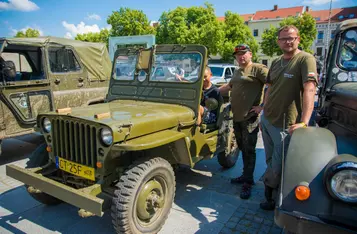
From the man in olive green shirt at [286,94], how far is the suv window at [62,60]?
4.51 metres

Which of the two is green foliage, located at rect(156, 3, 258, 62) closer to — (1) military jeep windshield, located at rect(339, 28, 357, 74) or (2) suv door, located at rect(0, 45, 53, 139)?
(2) suv door, located at rect(0, 45, 53, 139)

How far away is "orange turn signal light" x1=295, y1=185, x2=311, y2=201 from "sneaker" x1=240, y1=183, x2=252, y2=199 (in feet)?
6.28

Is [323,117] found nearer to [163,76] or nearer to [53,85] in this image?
[163,76]

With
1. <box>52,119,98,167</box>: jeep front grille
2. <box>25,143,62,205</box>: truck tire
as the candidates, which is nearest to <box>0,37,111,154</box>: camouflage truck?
<box>25,143,62,205</box>: truck tire

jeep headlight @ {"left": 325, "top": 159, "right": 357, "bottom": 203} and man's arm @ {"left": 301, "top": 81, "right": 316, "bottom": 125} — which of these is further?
man's arm @ {"left": 301, "top": 81, "right": 316, "bottom": 125}

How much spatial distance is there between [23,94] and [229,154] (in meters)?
3.97

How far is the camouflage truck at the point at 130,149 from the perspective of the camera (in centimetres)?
259

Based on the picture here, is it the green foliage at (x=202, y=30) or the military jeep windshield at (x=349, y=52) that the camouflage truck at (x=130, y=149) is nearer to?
the military jeep windshield at (x=349, y=52)

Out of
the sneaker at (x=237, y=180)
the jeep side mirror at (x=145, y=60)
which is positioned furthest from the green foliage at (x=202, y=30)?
the sneaker at (x=237, y=180)

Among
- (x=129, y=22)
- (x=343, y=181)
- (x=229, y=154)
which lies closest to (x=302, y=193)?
(x=343, y=181)

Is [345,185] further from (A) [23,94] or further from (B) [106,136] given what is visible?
(A) [23,94]

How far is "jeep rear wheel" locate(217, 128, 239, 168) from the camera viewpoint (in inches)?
179

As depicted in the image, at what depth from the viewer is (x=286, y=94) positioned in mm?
3002

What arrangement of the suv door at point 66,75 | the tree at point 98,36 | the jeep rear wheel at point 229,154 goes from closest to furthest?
1. the jeep rear wheel at point 229,154
2. the suv door at point 66,75
3. the tree at point 98,36
